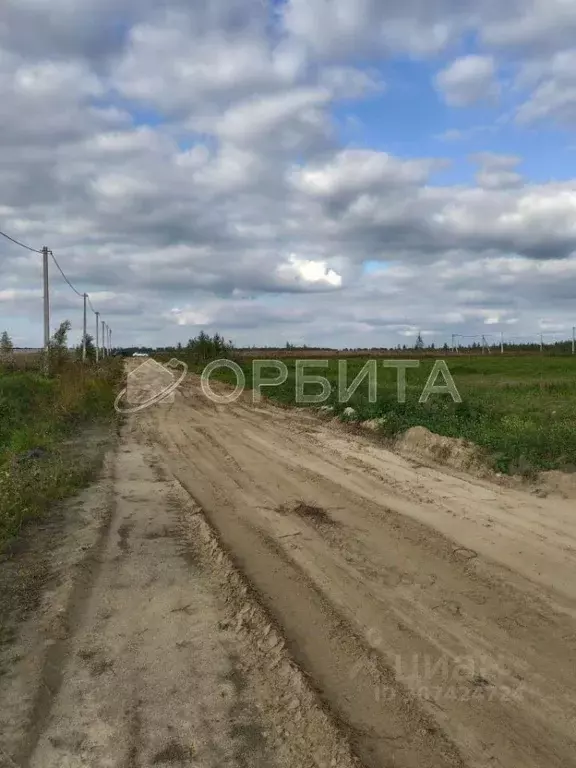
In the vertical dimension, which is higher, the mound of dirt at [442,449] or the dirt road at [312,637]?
the mound of dirt at [442,449]

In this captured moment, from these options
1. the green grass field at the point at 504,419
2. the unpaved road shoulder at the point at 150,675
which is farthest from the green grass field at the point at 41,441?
the green grass field at the point at 504,419

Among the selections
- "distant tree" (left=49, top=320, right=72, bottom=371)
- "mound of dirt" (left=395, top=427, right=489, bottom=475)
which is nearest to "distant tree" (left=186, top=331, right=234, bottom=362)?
"distant tree" (left=49, top=320, right=72, bottom=371)

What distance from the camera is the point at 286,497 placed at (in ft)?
26.8

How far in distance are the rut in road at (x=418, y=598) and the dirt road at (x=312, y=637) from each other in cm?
1

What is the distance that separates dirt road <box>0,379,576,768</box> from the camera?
312cm

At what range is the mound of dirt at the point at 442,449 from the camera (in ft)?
32.3

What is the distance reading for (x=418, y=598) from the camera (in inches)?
190

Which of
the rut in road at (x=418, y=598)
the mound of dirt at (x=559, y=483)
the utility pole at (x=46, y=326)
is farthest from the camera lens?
the utility pole at (x=46, y=326)

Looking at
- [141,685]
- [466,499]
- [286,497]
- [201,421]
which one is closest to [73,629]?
[141,685]

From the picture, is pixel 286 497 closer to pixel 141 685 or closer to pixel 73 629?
pixel 73 629

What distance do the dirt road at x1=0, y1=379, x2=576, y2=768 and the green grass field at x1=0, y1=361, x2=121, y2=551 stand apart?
2.34 feet

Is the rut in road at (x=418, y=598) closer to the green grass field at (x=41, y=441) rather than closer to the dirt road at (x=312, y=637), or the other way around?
the dirt road at (x=312, y=637)

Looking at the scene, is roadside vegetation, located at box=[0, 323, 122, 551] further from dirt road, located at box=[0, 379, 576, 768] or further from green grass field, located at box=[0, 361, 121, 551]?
dirt road, located at box=[0, 379, 576, 768]

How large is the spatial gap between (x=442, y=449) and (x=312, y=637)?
7034 mm
